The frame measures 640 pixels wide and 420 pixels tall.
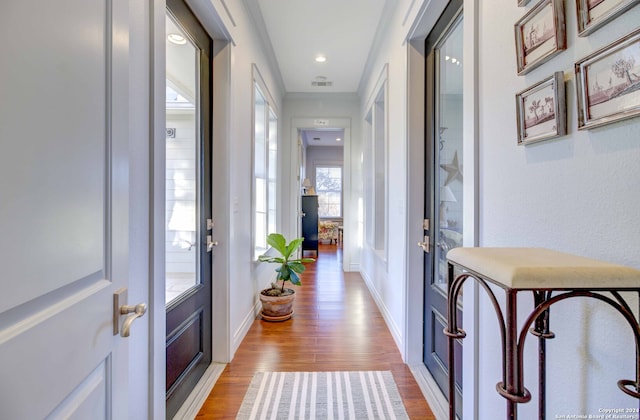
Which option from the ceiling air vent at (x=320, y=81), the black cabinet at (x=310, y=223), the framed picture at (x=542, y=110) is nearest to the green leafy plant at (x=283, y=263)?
the framed picture at (x=542, y=110)

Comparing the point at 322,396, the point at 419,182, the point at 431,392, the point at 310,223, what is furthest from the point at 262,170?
the point at 310,223

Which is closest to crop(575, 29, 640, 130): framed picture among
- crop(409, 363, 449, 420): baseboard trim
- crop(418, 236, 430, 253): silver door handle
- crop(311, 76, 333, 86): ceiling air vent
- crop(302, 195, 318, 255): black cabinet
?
crop(418, 236, 430, 253): silver door handle

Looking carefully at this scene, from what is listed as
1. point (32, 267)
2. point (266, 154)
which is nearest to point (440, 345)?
point (32, 267)

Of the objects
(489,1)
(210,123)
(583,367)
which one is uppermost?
(489,1)

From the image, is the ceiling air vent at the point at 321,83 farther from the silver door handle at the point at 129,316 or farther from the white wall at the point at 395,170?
the silver door handle at the point at 129,316

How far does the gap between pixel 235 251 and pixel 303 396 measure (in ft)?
3.57

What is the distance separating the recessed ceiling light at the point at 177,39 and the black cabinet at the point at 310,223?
15.2 feet

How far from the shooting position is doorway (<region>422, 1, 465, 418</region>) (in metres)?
1.74

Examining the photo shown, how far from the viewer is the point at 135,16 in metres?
1.08

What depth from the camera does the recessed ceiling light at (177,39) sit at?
1.75 m

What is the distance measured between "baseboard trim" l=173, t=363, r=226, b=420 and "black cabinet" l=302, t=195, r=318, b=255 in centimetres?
423

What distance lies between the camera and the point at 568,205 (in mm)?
799

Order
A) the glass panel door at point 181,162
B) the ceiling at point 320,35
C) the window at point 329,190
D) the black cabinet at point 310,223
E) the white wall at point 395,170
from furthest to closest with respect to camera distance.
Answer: the window at point 329,190 → the black cabinet at point 310,223 → the ceiling at point 320,35 → the white wall at point 395,170 → the glass panel door at point 181,162

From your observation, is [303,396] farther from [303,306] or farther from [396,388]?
[303,306]
